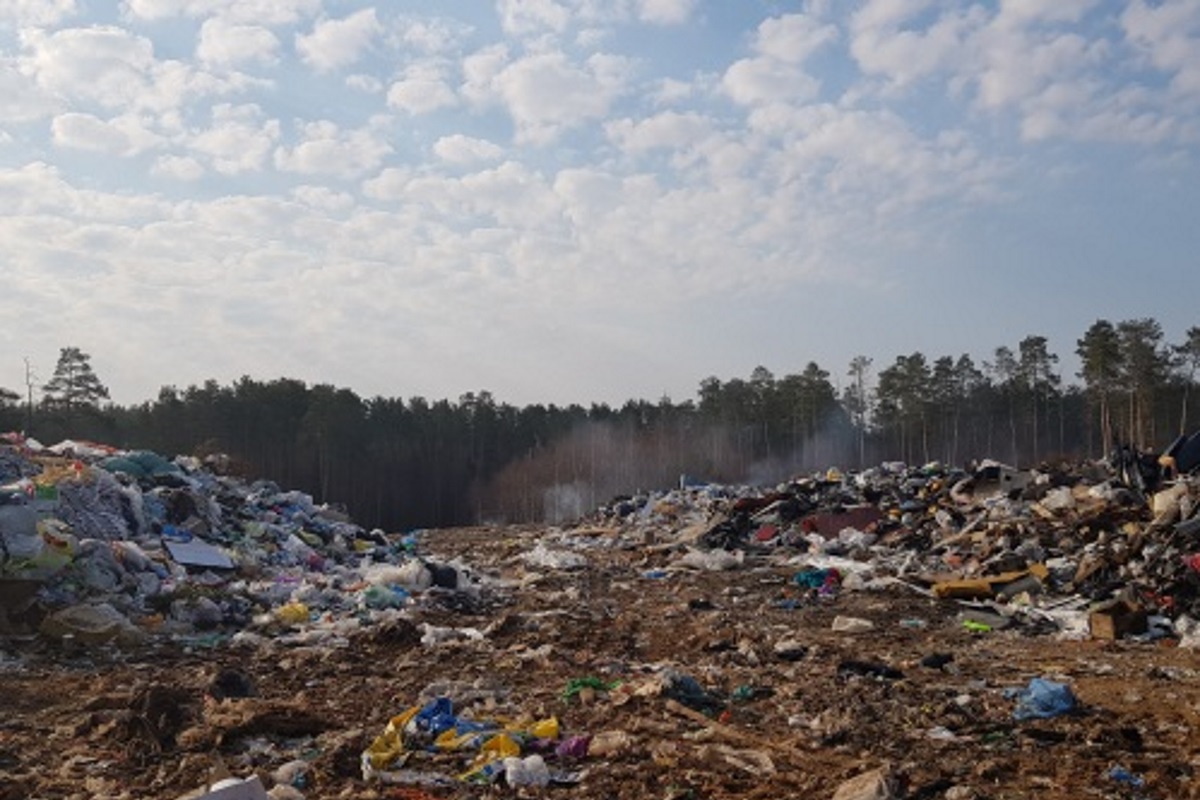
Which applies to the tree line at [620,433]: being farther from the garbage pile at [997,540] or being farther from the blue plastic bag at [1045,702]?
the blue plastic bag at [1045,702]

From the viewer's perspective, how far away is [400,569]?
11.6 metres

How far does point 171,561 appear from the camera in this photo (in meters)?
11.3

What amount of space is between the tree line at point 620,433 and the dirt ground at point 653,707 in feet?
115

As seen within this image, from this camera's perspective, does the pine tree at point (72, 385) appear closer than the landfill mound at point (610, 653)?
No

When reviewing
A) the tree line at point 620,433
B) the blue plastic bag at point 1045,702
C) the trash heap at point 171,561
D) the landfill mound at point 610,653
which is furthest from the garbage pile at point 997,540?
the tree line at point 620,433

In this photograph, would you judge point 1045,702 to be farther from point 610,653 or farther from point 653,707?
point 610,653

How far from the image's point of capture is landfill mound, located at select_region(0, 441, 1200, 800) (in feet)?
14.9

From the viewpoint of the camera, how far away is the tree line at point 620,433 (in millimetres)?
44781

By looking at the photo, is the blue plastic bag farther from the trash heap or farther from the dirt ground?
the trash heap

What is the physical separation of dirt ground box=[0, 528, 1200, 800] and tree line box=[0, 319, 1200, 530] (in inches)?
1376

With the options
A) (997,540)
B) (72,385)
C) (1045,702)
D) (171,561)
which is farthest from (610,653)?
(72,385)

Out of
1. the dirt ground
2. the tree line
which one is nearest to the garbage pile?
the dirt ground

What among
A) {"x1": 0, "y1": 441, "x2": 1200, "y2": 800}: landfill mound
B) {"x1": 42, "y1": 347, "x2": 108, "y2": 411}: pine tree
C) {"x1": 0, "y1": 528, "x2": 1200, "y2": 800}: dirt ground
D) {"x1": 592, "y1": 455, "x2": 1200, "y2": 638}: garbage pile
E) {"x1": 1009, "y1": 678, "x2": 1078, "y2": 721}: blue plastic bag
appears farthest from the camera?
{"x1": 42, "y1": 347, "x2": 108, "y2": 411}: pine tree

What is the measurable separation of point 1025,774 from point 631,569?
10.8 m
